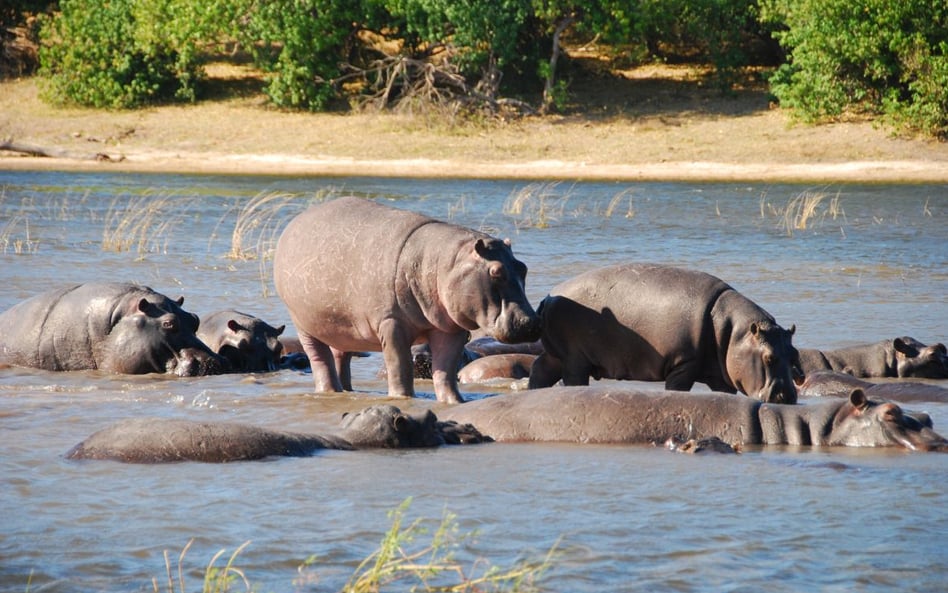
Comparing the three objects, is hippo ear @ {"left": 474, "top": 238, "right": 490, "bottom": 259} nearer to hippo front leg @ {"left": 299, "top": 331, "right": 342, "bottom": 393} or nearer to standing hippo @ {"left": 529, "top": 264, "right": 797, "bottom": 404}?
standing hippo @ {"left": 529, "top": 264, "right": 797, "bottom": 404}

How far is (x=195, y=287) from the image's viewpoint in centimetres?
1340

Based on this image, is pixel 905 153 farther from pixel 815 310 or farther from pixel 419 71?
pixel 815 310

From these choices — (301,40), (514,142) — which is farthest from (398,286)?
(301,40)

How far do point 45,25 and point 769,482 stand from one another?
38.2 m

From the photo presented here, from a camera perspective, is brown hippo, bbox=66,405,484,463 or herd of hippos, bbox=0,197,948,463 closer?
brown hippo, bbox=66,405,484,463

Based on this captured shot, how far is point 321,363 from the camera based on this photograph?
27.9 feet

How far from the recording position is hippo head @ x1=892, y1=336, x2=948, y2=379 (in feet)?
30.1

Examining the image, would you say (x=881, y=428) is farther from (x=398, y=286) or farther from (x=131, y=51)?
(x=131, y=51)

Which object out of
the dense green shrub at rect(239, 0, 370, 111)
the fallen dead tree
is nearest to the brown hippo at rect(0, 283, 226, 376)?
the fallen dead tree

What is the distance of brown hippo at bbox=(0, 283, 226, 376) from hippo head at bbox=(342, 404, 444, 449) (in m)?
2.86

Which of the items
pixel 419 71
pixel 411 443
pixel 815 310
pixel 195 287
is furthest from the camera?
pixel 419 71

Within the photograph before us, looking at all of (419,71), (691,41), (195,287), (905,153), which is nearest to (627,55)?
(691,41)

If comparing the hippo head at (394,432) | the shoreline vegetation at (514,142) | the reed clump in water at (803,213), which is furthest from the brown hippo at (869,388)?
the shoreline vegetation at (514,142)

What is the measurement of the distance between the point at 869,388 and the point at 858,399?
1.81 m
